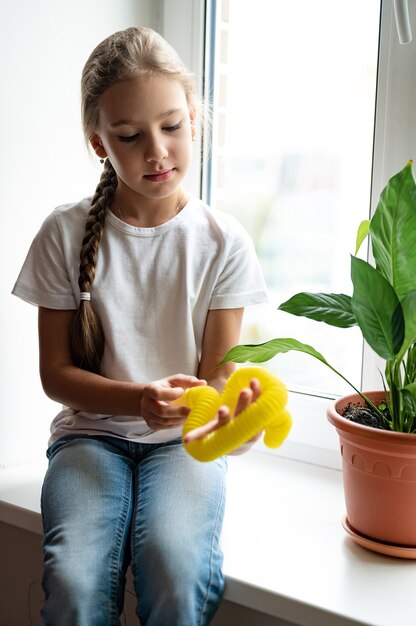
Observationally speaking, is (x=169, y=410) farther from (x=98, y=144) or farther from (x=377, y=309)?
(x=98, y=144)

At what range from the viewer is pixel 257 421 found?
83cm

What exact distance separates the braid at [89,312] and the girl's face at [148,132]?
0.08 metres

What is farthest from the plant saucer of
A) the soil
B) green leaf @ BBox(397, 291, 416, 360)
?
green leaf @ BBox(397, 291, 416, 360)

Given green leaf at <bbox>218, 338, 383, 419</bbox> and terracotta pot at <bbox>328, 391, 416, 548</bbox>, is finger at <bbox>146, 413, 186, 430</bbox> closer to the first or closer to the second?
green leaf at <bbox>218, 338, 383, 419</bbox>

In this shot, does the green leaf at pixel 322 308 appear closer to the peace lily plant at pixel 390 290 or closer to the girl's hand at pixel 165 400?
the peace lily plant at pixel 390 290

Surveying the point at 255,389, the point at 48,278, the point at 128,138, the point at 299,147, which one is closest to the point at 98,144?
the point at 128,138

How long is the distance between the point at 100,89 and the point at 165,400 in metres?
0.46

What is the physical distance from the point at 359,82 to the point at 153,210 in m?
0.43

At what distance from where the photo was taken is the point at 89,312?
44.9 inches

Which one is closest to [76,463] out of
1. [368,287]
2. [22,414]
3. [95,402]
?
[95,402]

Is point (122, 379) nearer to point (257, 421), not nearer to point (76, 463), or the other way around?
point (76, 463)

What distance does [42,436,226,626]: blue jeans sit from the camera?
0.92 meters

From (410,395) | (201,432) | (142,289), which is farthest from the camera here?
(142,289)

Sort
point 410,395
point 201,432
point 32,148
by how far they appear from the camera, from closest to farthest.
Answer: point 201,432
point 410,395
point 32,148
